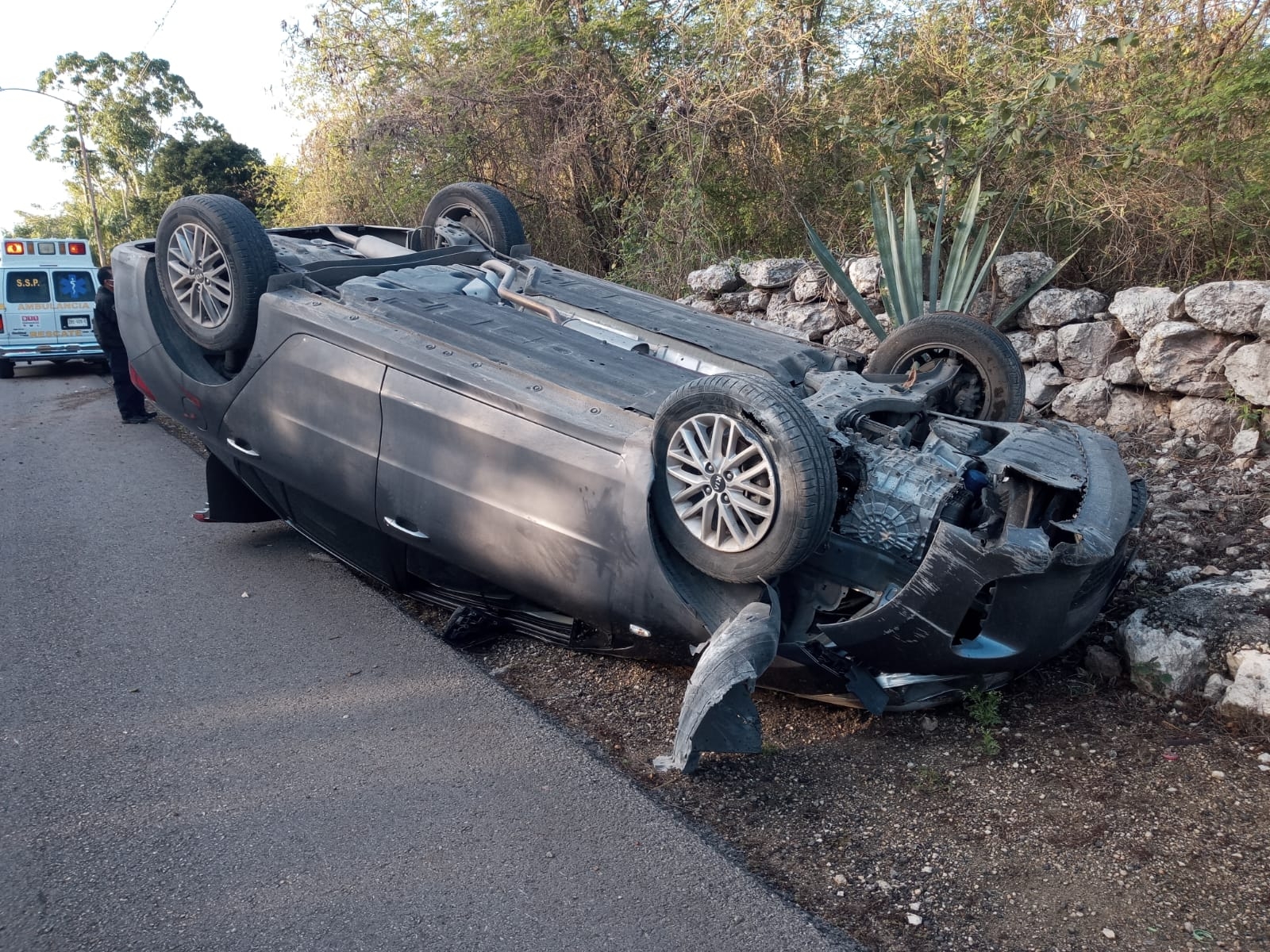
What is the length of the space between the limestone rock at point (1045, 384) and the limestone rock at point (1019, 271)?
0.58 meters

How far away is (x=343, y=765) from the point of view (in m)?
3.42

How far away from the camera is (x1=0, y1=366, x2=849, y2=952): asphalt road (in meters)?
2.63

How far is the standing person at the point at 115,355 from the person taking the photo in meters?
9.48

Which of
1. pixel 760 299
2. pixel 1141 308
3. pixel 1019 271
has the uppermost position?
pixel 1019 271

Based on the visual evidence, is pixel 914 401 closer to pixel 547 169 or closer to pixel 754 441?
pixel 754 441

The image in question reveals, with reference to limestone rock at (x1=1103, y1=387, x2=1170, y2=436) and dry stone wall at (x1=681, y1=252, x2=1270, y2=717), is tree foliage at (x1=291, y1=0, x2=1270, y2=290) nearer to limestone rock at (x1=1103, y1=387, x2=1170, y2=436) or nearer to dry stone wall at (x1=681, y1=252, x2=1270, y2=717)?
dry stone wall at (x1=681, y1=252, x2=1270, y2=717)

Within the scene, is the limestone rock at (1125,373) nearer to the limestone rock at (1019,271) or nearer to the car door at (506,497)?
the limestone rock at (1019,271)

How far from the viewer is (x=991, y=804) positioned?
3.12 meters

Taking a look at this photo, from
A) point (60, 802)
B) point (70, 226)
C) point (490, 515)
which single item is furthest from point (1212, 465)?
point (70, 226)

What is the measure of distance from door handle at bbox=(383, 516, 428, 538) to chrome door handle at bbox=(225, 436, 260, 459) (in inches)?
41.9

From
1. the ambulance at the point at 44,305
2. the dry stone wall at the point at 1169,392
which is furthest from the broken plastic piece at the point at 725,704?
the ambulance at the point at 44,305

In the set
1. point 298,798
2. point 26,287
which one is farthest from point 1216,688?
point 26,287

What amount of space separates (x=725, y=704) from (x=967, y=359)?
2450mm

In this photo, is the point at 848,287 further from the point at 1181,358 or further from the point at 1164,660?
the point at 1164,660
